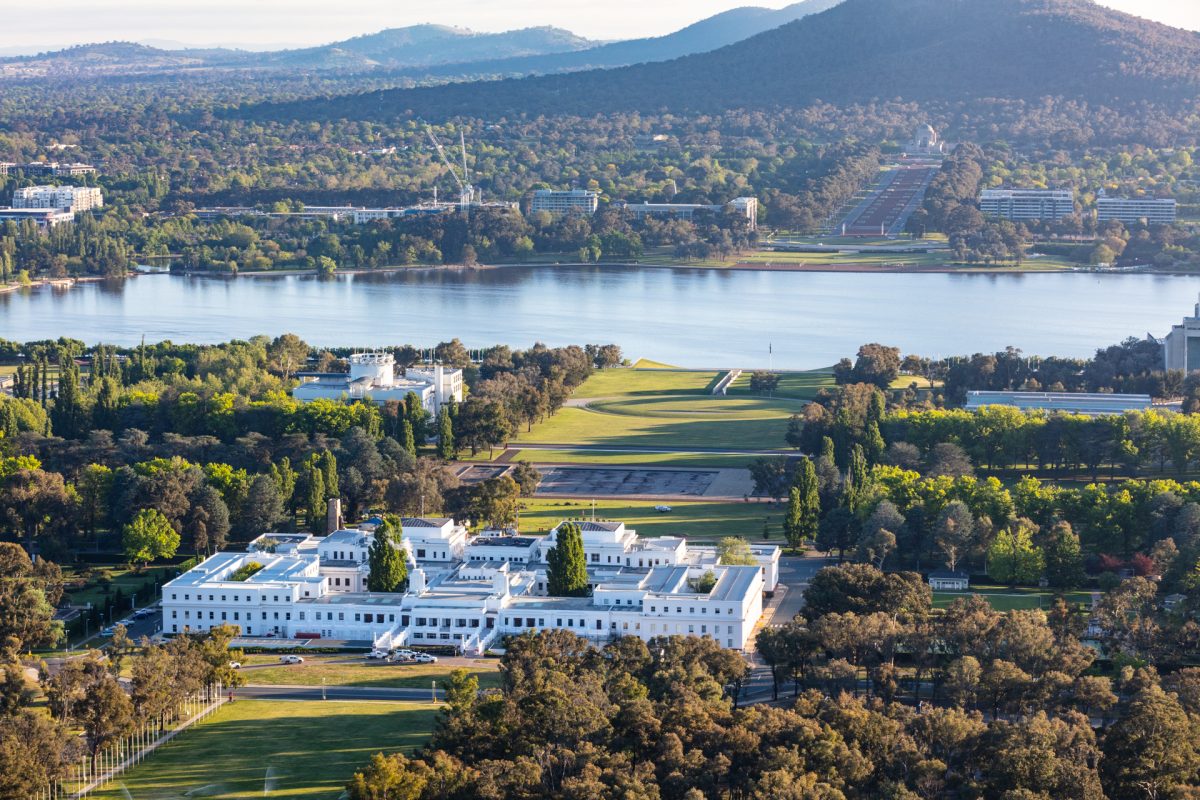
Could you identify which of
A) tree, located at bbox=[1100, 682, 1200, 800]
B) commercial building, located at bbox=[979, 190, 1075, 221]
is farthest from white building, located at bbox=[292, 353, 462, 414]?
commercial building, located at bbox=[979, 190, 1075, 221]

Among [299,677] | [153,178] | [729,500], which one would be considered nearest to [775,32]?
[153,178]

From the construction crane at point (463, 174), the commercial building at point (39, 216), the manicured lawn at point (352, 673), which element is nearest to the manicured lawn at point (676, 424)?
the manicured lawn at point (352, 673)

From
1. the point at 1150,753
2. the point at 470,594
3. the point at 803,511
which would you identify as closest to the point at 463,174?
the point at 803,511

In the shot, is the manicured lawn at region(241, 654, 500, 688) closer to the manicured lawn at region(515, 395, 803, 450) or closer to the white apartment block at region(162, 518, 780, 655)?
the white apartment block at region(162, 518, 780, 655)

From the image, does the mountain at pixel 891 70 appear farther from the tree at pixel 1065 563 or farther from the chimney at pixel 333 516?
the chimney at pixel 333 516

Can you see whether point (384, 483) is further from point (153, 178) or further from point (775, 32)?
point (775, 32)

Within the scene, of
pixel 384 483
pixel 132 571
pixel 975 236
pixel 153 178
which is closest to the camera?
pixel 132 571
